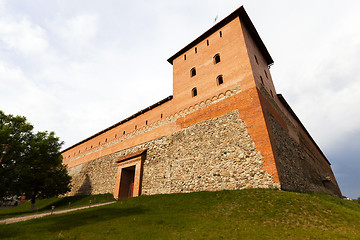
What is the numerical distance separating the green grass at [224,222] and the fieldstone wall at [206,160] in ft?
3.61

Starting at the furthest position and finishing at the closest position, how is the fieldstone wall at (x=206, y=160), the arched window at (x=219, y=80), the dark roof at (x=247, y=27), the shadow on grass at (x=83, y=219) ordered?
the dark roof at (x=247, y=27) < the arched window at (x=219, y=80) < the fieldstone wall at (x=206, y=160) < the shadow on grass at (x=83, y=219)

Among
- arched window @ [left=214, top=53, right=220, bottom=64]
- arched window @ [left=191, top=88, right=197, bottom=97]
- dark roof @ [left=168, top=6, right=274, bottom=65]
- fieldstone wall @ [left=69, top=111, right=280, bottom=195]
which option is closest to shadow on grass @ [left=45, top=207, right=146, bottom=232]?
fieldstone wall @ [left=69, top=111, right=280, bottom=195]

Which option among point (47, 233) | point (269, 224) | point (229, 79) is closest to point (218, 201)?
point (269, 224)

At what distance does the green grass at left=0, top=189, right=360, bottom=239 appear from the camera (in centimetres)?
616

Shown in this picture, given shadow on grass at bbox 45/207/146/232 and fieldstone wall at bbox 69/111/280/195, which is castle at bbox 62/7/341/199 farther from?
shadow on grass at bbox 45/207/146/232

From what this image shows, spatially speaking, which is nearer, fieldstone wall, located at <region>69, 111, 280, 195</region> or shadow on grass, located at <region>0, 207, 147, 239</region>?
shadow on grass, located at <region>0, 207, 147, 239</region>

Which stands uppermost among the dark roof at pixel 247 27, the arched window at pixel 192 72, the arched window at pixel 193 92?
the dark roof at pixel 247 27

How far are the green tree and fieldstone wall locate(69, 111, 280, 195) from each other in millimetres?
6263

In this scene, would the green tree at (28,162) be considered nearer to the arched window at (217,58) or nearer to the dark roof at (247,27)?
the dark roof at (247,27)

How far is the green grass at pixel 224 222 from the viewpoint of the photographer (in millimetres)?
6156

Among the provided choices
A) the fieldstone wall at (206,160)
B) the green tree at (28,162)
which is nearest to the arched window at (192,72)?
the fieldstone wall at (206,160)

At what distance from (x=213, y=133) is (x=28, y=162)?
16.6m

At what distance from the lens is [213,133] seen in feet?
41.2

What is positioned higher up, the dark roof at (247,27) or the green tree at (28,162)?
the dark roof at (247,27)
